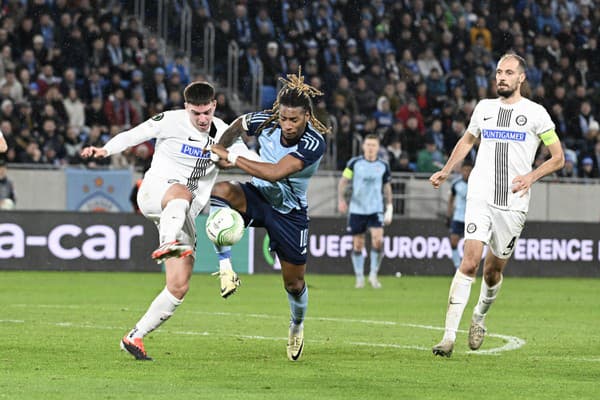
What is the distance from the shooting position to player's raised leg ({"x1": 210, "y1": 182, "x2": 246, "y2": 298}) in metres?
9.62

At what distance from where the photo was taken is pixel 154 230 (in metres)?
23.5

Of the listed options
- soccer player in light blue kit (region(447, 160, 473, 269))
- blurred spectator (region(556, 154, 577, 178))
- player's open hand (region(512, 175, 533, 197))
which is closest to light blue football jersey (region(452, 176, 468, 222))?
soccer player in light blue kit (region(447, 160, 473, 269))

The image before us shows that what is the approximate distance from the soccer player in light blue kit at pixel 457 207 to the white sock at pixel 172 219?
45.0 feet

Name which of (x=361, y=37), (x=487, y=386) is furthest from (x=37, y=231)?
(x=487, y=386)

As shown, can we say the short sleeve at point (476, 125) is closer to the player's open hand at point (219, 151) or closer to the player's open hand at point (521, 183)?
the player's open hand at point (521, 183)

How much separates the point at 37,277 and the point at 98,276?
122 cm

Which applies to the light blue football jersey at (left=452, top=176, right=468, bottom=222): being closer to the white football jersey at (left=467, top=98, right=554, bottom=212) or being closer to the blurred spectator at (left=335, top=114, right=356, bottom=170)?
the blurred spectator at (left=335, top=114, right=356, bottom=170)

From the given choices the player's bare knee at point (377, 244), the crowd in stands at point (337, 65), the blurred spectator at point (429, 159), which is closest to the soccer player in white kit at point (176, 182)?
the player's bare knee at point (377, 244)

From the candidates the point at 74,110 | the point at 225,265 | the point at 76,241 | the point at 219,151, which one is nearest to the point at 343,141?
the point at 74,110

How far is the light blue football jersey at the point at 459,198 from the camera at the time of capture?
23.3m

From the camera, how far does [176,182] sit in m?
10.4

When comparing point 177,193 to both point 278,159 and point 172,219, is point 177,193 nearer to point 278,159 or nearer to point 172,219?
point 172,219

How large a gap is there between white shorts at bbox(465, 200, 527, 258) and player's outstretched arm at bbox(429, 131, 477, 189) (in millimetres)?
355

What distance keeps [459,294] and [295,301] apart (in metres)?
1.40
